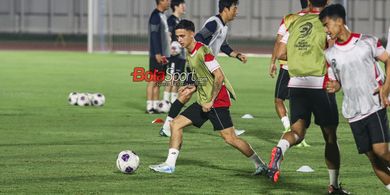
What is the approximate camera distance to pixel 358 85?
953 cm

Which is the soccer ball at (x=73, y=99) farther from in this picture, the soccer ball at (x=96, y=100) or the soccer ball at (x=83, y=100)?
the soccer ball at (x=96, y=100)

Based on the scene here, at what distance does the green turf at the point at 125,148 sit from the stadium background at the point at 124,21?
938 inches

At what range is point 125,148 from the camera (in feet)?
47.0

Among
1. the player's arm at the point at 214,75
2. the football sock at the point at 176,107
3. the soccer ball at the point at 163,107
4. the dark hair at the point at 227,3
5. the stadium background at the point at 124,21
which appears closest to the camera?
the player's arm at the point at 214,75

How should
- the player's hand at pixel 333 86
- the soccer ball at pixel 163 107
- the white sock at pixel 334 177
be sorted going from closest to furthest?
the player's hand at pixel 333 86 < the white sock at pixel 334 177 < the soccer ball at pixel 163 107

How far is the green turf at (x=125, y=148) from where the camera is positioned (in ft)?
36.2

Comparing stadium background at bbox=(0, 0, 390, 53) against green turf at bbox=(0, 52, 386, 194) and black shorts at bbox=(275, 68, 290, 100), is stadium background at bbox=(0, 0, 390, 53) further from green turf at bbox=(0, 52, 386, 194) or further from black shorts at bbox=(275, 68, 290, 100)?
black shorts at bbox=(275, 68, 290, 100)

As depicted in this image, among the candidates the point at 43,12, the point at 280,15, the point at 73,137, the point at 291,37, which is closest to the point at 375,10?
the point at 280,15

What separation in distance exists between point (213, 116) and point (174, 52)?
27.4 ft

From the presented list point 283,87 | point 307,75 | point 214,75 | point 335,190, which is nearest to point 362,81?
point 335,190

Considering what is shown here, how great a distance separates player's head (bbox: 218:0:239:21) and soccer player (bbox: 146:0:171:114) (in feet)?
16.0

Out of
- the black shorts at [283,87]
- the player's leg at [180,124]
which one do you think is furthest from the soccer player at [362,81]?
the black shorts at [283,87]

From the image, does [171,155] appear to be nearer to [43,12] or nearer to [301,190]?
[301,190]

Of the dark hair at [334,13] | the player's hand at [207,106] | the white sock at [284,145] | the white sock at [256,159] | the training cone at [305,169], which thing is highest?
the dark hair at [334,13]
